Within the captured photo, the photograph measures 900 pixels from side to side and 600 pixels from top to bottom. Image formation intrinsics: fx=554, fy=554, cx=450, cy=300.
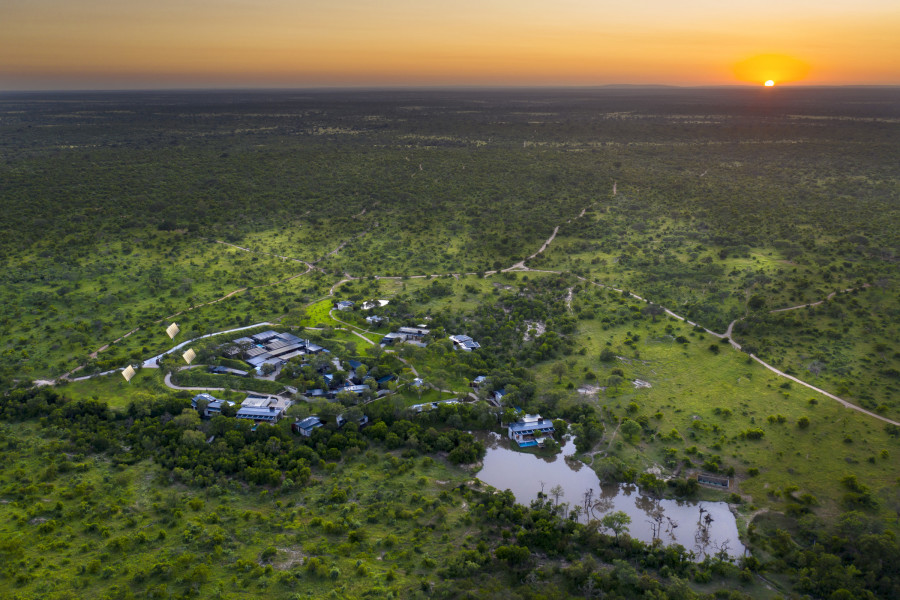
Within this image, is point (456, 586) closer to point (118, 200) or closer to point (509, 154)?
point (118, 200)

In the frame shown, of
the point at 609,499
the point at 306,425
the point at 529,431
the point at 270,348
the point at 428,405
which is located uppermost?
the point at 270,348

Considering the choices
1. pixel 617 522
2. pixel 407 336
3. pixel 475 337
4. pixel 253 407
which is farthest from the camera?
pixel 475 337

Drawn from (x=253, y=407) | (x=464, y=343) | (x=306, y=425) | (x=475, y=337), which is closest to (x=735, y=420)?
(x=464, y=343)

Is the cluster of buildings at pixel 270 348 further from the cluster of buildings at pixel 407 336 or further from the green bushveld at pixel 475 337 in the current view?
the cluster of buildings at pixel 407 336

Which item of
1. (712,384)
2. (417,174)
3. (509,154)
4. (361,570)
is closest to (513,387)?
(712,384)

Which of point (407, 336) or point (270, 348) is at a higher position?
point (407, 336)

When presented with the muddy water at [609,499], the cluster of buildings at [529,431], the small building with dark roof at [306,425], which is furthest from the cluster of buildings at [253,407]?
the cluster of buildings at [529,431]

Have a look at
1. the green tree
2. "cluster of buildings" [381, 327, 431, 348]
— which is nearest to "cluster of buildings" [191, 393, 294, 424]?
"cluster of buildings" [381, 327, 431, 348]

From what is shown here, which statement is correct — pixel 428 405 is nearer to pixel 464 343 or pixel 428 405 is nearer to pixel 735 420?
pixel 464 343
